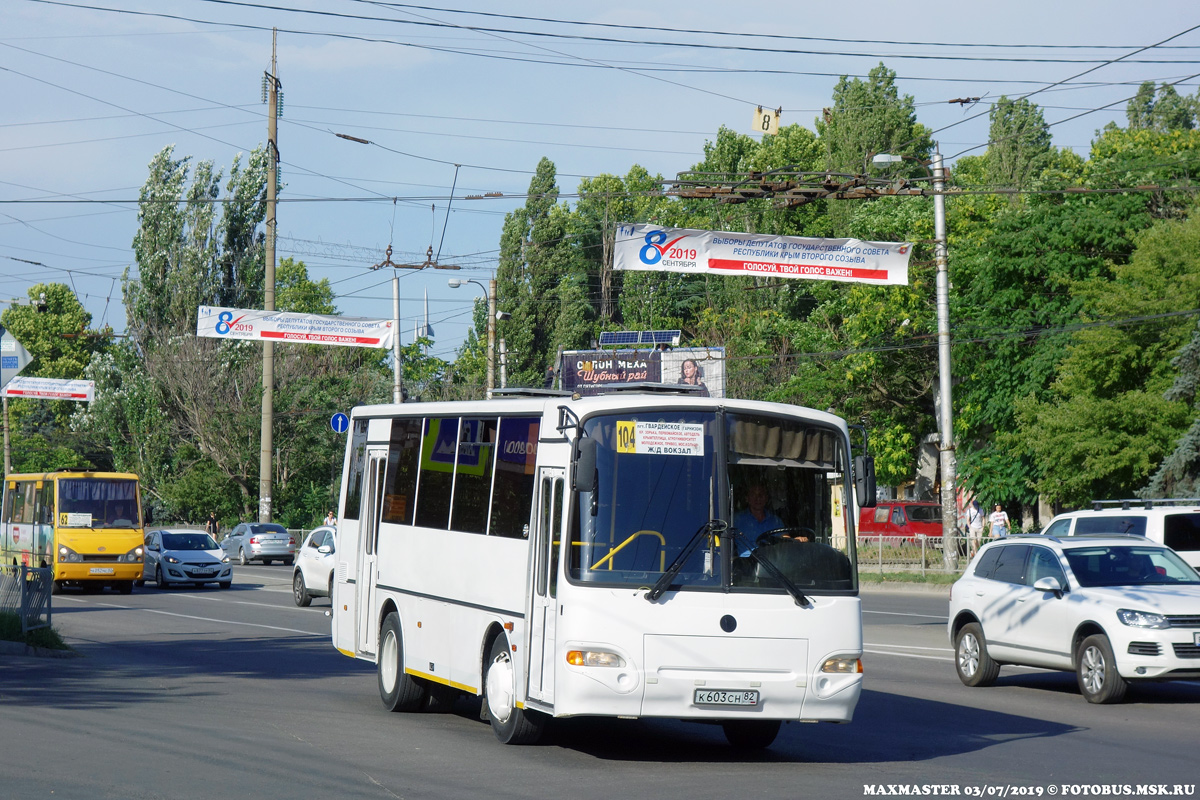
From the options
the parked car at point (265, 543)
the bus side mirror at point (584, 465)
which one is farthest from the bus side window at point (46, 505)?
the bus side mirror at point (584, 465)

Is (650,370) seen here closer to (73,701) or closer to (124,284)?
(124,284)

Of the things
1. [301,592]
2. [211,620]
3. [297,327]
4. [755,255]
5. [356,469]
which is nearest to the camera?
[356,469]

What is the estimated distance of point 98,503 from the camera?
107ft

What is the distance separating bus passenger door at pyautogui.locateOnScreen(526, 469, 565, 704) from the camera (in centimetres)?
997

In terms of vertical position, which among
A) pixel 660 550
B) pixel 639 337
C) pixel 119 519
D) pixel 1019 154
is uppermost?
pixel 1019 154

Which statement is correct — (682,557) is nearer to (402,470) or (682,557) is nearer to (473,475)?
(473,475)

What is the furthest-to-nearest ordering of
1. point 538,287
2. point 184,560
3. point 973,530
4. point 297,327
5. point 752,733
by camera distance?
point 538,287 < point 973,530 < point 297,327 < point 184,560 < point 752,733

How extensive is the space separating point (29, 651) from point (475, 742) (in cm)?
896

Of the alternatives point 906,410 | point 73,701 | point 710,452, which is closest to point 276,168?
point 906,410

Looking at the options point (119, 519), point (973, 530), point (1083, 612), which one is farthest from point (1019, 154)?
point (1083, 612)

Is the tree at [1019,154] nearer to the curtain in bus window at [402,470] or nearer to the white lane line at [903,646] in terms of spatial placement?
the white lane line at [903,646]

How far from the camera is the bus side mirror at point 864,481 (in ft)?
34.1

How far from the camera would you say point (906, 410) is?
59156 millimetres

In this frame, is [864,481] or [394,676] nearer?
[864,481]
